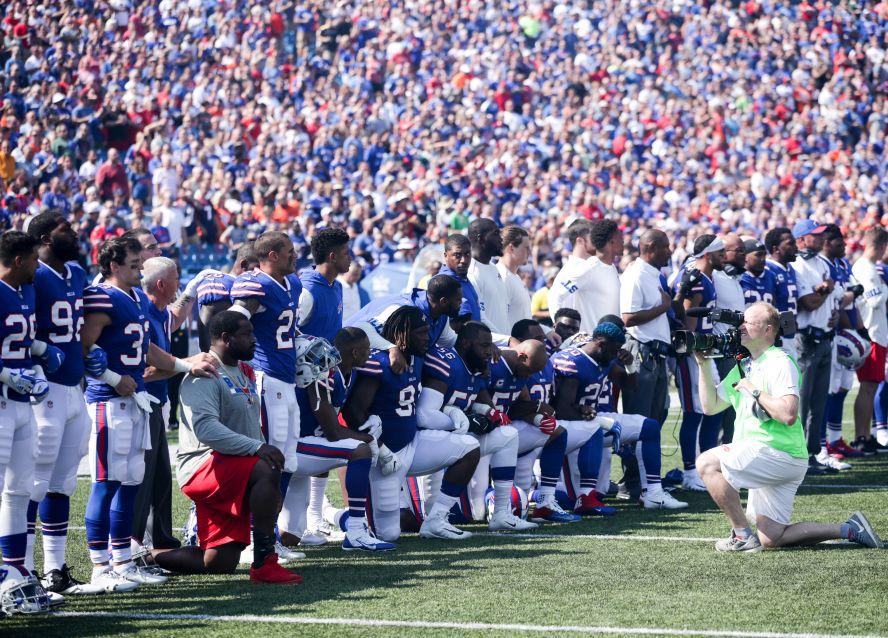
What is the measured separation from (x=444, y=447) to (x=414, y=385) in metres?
0.43

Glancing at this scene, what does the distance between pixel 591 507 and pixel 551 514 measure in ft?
1.17

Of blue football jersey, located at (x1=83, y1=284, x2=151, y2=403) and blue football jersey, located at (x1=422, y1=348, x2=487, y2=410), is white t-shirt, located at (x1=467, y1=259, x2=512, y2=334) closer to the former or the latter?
blue football jersey, located at (x1=422, y1=348, x2=487, y2=410)

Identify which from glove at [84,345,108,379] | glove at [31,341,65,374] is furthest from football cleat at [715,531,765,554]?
glove at [31,341,65,374]

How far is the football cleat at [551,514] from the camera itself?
856 cm

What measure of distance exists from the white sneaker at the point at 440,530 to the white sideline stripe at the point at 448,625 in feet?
7.67

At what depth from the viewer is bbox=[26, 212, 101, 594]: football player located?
616 centimetres

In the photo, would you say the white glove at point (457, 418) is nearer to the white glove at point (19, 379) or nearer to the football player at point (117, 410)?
the football player at point (117, 410)

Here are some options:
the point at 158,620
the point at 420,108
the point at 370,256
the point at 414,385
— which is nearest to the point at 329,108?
the point at 420,108

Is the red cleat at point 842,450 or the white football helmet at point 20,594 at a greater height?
the red cleat at point 842,450

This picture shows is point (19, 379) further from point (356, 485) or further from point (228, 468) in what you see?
point (356, 485)

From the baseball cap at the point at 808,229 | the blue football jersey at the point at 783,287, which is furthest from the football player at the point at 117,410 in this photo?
the baseball cap at the point at 808,229

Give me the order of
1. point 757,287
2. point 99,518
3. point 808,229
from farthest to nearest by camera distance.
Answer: point 808,229
point 757,287
point 99,518

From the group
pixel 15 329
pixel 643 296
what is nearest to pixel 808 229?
pixel 643 296

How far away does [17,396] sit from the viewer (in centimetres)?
581
